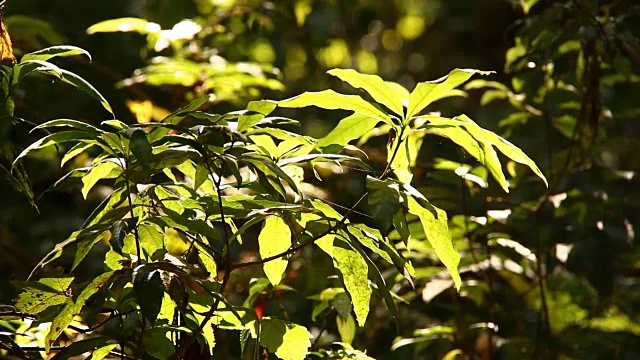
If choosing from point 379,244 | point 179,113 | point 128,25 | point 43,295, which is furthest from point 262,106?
point 128,25

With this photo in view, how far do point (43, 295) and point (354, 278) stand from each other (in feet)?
1.13

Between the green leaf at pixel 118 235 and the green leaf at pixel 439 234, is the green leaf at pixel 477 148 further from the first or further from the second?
the green leaf at pixel 118 235

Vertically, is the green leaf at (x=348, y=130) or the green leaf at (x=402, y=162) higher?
the green leaf at (x=348, y=130)

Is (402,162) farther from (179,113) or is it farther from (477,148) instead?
(179,113)

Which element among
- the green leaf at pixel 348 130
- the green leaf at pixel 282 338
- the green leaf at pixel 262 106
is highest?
the green leaf at pixel 262 106

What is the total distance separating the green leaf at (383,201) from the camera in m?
0.76

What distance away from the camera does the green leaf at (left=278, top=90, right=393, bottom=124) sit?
0.93 metres

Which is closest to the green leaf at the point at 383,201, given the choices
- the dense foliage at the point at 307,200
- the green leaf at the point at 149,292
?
the dense foliage at the point at 307,200

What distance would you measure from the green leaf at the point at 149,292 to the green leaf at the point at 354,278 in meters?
0.23

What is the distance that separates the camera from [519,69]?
1929 mm

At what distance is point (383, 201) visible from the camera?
Result: 2.54ft

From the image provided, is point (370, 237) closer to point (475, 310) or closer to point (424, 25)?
point (475, 310)

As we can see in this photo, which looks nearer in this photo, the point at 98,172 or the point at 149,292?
the point at 149,292

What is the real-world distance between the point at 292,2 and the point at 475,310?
50.3 inches
